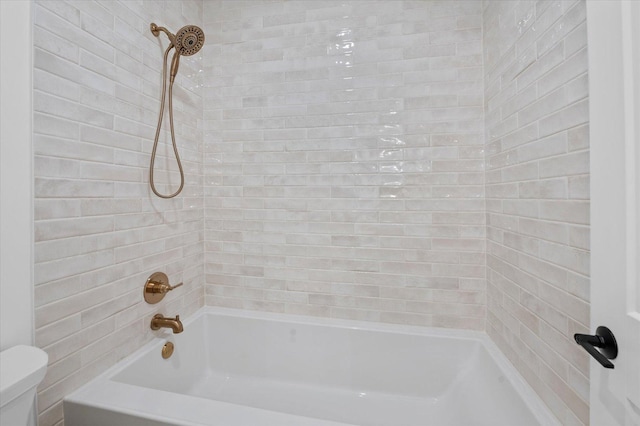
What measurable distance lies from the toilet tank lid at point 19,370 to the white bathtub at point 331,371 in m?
0.38

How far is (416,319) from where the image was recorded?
160 cm

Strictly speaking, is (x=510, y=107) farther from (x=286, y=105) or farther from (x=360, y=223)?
(x=286, y=105)

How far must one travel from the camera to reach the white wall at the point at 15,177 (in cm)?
83

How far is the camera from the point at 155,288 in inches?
55.4

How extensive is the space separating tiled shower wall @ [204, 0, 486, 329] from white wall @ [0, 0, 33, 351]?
38.5 inches

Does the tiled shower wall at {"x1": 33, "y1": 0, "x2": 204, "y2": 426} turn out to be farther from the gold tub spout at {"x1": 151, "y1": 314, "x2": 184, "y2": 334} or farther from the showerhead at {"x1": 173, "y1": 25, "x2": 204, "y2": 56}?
the showerhead at {"x1": 173, "y1": 25, "x2": 204, "y2": 56}

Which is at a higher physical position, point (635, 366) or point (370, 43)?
point (370, 43)

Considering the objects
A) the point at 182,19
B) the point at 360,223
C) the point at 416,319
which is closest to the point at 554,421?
the point at 416,319

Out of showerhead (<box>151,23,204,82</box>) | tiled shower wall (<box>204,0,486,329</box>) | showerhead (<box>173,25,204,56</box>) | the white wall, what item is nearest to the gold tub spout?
tiled shower wall (<box>204,0,486,329</box>)

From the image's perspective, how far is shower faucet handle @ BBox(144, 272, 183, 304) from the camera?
140 centimetres

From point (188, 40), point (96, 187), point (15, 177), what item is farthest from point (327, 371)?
point (188, 40)

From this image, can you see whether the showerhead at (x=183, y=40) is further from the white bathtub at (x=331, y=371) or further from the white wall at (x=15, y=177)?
the white bathtub at (x=331, y=371)

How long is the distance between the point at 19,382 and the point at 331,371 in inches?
52.0

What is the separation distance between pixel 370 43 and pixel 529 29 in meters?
0.77
